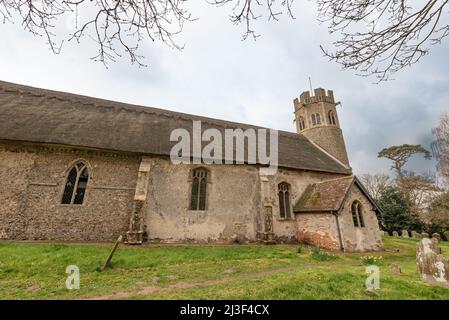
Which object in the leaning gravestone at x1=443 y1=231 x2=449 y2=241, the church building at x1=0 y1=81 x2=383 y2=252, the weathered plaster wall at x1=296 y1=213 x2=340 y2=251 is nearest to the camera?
the church building at x1=0 y1=81 x2=383 y2=252

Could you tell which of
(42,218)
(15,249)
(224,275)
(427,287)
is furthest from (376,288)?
(42,218)

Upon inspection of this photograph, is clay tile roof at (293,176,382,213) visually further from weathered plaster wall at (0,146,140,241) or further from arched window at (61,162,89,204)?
arched window at (61,162,89,204)

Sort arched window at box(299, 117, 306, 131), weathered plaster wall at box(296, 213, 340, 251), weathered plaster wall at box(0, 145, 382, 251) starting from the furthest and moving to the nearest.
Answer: arched window at box(299, 117, 306, 131) → weathered plaster wall at box(296, 213, 340, 251) → weathered plaster wall at box(0, 145, 382, 251)

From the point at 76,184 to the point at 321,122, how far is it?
22.2 metres

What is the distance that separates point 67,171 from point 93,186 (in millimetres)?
1486

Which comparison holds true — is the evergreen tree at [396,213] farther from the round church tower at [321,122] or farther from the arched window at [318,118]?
the arched window at [318,118]

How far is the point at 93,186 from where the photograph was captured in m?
11.4

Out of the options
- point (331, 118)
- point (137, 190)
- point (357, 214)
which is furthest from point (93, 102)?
point (331, 118)

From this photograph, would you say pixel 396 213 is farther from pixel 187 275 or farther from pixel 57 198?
pixel 57 198

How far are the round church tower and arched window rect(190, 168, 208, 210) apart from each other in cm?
1433

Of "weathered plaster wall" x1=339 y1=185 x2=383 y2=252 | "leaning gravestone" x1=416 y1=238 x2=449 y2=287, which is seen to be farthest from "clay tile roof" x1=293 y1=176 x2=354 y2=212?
"leaning gravestone" x1=416 y1=238 x2=449 y2=287

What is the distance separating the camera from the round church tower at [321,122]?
22.2m

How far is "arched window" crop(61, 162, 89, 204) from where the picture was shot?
1105 centimetres
